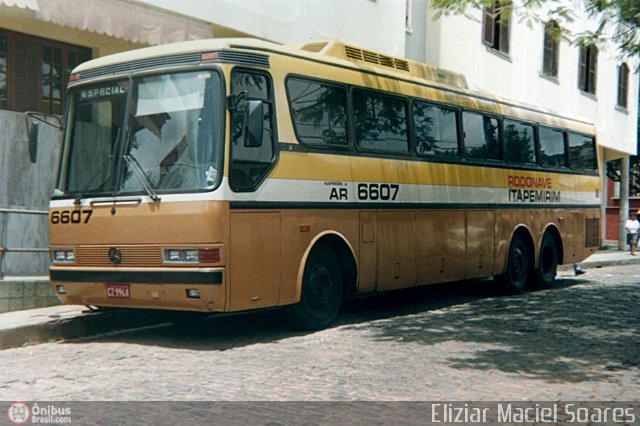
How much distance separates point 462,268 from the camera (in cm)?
1293

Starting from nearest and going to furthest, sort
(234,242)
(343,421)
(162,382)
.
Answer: (343,421) < (162,382) < (234,242)

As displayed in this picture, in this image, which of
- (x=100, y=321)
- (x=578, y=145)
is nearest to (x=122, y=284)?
(x=100, y=321)

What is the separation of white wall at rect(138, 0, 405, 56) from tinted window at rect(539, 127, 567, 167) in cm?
441

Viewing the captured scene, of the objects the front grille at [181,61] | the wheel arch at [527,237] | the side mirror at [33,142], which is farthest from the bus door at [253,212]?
the wheel arch at [527,237]

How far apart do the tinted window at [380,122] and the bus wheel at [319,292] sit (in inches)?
59.8

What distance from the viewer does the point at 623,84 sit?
A: 106 ft

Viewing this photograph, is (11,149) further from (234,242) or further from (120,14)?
(234,242)

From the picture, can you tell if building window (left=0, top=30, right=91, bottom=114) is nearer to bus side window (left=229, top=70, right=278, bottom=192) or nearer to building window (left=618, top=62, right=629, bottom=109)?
bus side window (left=229, top=70, right=278, bottom=192)

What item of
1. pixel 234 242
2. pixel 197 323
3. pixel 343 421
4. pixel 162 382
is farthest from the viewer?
pixel 197 323

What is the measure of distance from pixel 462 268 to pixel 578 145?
5.47m

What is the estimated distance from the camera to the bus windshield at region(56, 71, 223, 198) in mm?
8625

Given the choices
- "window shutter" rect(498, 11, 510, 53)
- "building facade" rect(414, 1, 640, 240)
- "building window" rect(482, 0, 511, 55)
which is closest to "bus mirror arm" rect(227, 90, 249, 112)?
"building facade" rect(414, 1, 640, 240)

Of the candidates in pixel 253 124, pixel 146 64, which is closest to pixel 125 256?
pixel 253 124

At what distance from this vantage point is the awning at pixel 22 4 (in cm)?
1056
